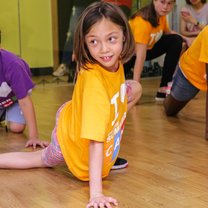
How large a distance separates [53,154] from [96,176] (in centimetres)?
24

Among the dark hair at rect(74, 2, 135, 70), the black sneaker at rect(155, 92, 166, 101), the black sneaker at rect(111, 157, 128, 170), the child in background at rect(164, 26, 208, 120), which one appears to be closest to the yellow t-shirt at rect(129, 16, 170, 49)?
the black sneaker at rect(155, 92, 166, 101)

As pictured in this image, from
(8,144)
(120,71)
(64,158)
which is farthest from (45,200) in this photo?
(8,144)

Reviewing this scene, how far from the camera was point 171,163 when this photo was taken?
140 cm

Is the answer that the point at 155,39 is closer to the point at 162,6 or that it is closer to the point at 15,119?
the point at 162,6

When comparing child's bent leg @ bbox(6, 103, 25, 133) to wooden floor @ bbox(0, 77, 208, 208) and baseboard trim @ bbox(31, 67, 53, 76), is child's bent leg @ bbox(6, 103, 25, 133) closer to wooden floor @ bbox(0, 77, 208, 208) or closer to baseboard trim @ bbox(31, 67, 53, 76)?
wooden floor @ bbox(0, 77, 208, 208)

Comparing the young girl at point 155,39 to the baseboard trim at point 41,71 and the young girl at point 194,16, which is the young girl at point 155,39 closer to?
the young girl at point 194,16

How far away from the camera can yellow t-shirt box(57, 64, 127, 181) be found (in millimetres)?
1069

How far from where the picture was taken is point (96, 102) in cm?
108

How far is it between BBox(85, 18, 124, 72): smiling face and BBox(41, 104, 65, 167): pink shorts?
0.26 m

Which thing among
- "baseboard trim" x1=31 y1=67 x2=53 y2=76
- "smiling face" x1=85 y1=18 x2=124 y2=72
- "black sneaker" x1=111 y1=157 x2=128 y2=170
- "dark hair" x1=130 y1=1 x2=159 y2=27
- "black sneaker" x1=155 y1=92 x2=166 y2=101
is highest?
"smiling face" x1=85 y1=18 x2=124 y2=72

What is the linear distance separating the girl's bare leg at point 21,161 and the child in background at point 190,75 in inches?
29.9

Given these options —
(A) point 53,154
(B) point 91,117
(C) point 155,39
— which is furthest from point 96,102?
(C) point 155,39

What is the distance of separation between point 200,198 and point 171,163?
307mm

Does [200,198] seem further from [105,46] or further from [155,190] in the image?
[105,46]
